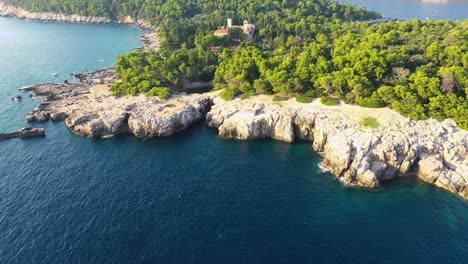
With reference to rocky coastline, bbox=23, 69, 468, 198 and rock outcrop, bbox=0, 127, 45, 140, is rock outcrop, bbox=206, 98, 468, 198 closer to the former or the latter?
rocky coastline, bbox=23, 69, 468, 198

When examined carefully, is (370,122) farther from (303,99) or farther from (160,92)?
(160,92)

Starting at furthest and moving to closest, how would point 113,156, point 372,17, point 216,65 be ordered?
1. point 372,17
2. point 216,65
3. point 113,156

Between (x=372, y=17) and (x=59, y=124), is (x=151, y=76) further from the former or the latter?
(x=372, y=17)

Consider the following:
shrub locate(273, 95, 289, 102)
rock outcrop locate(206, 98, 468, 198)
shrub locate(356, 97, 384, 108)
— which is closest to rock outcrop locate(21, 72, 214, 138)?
rock outcrop locate(206, 98, 468, 198)

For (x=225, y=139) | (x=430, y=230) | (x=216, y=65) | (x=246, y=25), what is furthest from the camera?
(x=246, y=25)

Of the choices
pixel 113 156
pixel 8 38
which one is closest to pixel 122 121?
pixel 113 156

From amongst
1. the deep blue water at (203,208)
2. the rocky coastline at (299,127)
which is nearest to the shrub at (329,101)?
the rocky coastline at (299,127)
